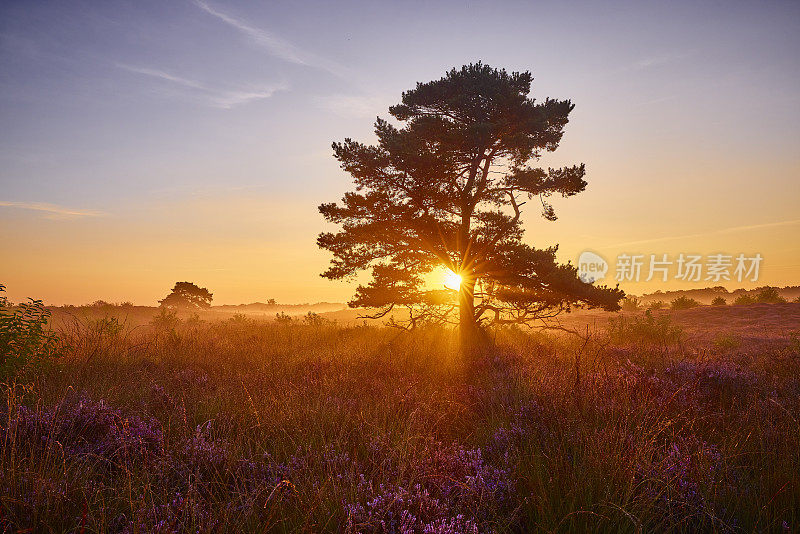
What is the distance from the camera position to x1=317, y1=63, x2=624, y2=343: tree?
12.2 meters

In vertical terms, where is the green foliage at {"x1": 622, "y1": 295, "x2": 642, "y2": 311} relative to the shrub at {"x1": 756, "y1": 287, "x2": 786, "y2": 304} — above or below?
below

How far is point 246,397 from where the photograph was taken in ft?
19.0

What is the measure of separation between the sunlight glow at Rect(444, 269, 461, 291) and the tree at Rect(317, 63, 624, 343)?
0.31 meters

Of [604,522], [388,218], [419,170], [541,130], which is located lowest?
[604,522]

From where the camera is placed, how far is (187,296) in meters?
48.4

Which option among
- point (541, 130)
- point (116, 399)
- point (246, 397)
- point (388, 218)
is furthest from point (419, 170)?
point (116, 399)

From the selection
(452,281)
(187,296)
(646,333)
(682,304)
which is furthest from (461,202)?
(187,296)

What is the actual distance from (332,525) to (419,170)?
1059 centimetres

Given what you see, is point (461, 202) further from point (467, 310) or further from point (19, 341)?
point (19, 341)

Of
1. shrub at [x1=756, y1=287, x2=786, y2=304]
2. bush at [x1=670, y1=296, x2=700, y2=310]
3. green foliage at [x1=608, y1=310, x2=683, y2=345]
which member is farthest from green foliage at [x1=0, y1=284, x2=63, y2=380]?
shrub at [x1=756, y1=287, x2=786, y2=304]

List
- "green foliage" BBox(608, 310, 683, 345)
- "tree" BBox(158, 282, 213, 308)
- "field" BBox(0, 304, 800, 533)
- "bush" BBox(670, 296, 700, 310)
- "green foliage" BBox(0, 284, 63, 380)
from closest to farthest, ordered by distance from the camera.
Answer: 1. "field" BBox(0, 304, 800, 533)
2. "green foliage" BBox(0, 284, 63, 380)
3. "green foliage" BBox(608, 310, 683, 345)
4. "bush" BBox(670, 296, 700, 310)
5. "tree" BBox(158, 282, 213, 308)

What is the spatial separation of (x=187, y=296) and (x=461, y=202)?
44.8m

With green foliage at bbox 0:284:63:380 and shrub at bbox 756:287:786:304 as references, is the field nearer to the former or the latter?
green foliage at bbox 0:284:63:380

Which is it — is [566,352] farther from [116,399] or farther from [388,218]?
[116,399]
